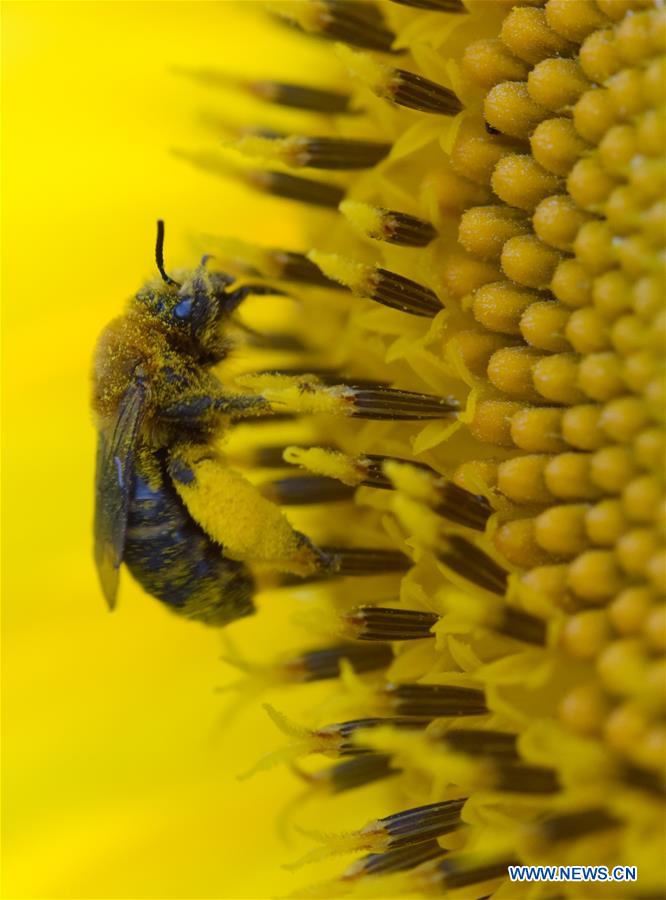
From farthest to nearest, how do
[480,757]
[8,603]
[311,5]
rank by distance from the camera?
1. [8,603]
2. [311,5]
3. [480,757]

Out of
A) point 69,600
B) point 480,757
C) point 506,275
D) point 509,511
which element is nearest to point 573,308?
point 506,275

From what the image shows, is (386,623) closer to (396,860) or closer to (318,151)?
(396,860)

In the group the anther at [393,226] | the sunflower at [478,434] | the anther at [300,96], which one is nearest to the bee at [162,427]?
the sunflower at [478,434]

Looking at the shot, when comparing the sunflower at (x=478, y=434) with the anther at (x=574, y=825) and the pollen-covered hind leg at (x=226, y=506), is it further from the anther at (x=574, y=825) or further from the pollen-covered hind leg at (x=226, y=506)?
the pollen-covered hind leg at (x=226, y=506)

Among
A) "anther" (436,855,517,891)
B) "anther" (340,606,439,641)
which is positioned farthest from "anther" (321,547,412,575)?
"anther" (436,855,517,891)

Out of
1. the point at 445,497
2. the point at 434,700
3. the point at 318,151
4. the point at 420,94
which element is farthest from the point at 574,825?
the point at 318,151

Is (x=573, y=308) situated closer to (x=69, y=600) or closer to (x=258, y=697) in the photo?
(x=258, y=697)
